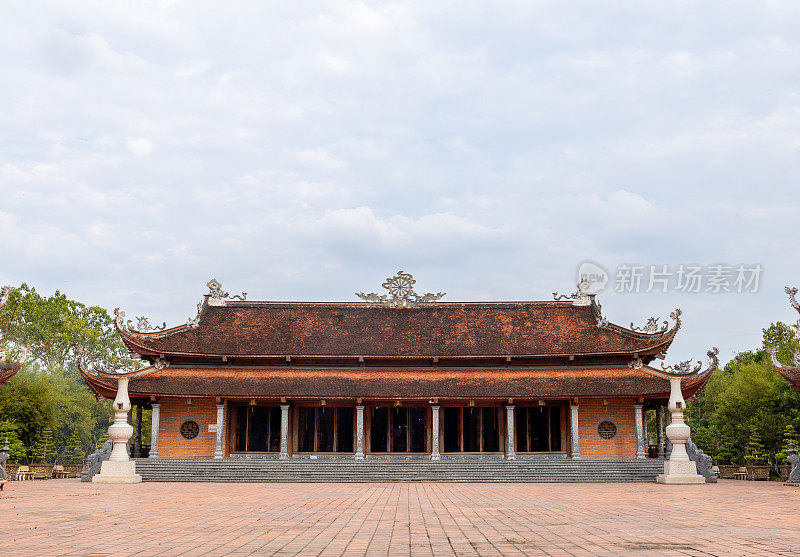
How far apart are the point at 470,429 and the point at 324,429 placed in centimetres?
618

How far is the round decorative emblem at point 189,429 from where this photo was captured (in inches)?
1143

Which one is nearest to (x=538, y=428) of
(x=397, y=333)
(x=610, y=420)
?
(x=610, y=420)

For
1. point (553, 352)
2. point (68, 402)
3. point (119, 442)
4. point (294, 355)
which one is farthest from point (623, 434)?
point (68, 402)

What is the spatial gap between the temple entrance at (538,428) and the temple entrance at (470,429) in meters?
0.98

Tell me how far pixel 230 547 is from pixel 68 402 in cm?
5368

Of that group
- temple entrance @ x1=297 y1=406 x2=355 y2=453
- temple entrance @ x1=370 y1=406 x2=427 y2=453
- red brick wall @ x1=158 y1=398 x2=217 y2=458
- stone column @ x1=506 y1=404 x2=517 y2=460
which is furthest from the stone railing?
stone column @ x1=506 y1=404 x2=517 y2=460

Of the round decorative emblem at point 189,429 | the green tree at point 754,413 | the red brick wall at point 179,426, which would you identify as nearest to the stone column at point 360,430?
the red brick wall at point 179,426

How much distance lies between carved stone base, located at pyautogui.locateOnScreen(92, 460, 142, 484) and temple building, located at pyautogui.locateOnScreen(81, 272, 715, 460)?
19.2 feet

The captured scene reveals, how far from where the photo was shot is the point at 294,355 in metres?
30.0

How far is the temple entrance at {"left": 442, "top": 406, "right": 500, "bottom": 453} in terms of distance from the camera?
98.1 feet

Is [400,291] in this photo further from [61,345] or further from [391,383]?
[61,345]

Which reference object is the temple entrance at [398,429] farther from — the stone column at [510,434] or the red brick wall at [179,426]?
the red brick wall at [179,426]

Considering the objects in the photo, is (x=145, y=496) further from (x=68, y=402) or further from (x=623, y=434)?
(x=68, y=402)

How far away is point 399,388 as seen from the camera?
1126 inches
